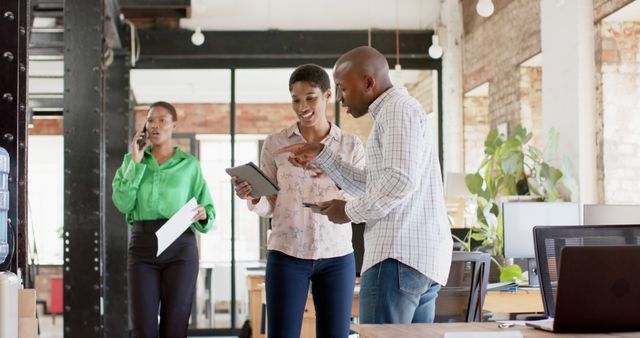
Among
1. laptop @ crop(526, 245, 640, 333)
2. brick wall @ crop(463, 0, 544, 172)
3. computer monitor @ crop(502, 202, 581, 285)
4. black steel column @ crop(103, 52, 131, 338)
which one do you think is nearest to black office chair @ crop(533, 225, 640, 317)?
laptop @ crop(526, 245, 640, 333)

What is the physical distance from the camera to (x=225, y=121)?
8.95 meters

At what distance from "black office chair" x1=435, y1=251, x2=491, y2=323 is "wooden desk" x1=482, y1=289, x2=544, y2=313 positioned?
0.72 metres

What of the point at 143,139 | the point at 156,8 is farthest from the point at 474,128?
the point at 143,139

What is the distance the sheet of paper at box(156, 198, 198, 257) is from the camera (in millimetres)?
3895

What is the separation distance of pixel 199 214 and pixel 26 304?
1773 millimetres

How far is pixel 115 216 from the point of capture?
756cm

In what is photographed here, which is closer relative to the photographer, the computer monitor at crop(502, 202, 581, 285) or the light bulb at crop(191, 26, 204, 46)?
the computer monitor at crop(502, 202, 581, 285)

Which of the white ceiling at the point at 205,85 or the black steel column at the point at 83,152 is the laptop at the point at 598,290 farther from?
the white ceiling at the point at 205,85

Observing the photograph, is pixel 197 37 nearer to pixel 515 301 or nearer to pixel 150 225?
pixel 150 225

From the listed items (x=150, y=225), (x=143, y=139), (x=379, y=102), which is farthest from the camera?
(x=143, y=139)

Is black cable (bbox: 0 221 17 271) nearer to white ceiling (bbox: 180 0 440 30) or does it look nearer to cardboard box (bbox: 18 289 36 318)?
cardboard box (bbox: 18 289 36 318)

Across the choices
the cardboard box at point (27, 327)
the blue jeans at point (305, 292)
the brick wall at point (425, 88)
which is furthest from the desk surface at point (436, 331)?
the brick wall at point (425, 88)

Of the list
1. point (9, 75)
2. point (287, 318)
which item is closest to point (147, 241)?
point (287, 318)

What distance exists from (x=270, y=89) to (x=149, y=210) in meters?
5.00
